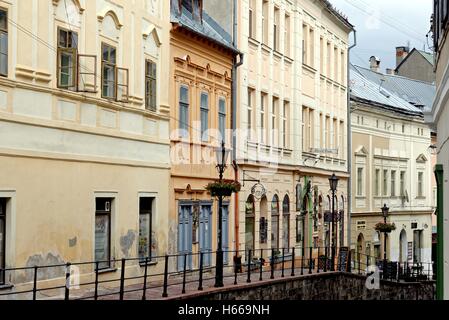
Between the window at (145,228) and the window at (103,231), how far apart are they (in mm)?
1857

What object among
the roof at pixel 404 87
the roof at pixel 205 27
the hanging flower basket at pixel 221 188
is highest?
the roof at pixel 404 87

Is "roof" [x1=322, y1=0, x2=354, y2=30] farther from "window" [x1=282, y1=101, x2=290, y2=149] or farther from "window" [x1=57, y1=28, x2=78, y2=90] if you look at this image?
"window" [x1=57, y1=28, x2=78, y2=90]

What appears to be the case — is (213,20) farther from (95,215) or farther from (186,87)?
(95,215)

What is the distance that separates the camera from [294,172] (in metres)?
38.0

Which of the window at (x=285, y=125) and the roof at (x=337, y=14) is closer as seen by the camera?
the window at (x=285, y=125)

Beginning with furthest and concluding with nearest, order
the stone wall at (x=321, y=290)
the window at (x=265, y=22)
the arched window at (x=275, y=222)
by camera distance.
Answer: the arched window at (x=275, y=222) < the window at (x=265, y=22) < the stone wall at (x=321, y=290)

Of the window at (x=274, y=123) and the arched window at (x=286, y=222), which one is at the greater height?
the window at (x=274, y=123)

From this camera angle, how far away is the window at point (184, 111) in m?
27.4

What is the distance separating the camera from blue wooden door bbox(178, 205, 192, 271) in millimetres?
27188

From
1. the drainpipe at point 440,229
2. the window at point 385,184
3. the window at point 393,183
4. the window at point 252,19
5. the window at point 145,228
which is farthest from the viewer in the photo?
the window at point 393,183

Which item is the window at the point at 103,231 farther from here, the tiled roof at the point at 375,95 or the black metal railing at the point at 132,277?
the tiled roof at the point at 375,95

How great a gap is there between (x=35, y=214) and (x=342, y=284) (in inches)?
603

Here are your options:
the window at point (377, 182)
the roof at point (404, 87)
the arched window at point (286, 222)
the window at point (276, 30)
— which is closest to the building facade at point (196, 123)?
the window at point (276, 30)

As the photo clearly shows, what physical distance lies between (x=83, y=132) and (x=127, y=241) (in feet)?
11.2
